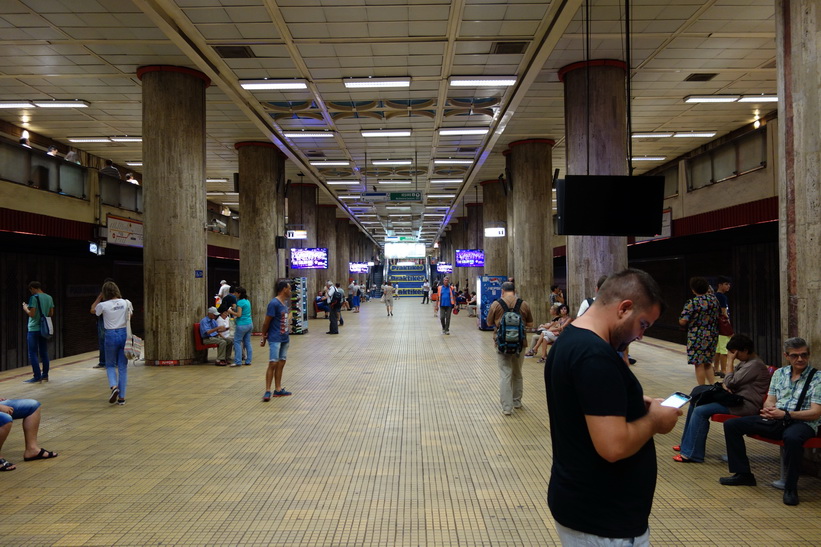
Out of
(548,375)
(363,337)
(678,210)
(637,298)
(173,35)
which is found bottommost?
(363,337)

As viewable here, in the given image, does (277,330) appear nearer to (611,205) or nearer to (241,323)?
(241,323)

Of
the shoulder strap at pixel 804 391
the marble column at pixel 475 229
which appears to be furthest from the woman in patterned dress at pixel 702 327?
the marble column at pixel 475 229

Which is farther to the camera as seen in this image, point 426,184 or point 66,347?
point 426,184

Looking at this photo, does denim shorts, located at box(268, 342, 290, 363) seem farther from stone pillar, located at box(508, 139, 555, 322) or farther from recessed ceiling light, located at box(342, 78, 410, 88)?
stone pillar, located at box(508, 139, 555, 322)

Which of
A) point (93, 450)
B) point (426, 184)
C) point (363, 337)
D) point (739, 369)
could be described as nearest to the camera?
point (739, 369)

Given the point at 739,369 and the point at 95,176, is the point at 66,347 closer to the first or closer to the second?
the point at 95,176

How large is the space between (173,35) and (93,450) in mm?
6672

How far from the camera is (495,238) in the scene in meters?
25.4

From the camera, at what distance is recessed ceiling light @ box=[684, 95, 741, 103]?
13609 millimetres

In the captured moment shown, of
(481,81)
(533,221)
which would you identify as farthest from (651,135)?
(481,81)

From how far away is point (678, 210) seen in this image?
16.9 meters

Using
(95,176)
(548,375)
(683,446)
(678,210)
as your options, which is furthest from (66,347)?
(678,210)

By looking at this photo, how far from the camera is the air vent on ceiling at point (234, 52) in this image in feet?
34.4

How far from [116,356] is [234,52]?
5.98 meters
